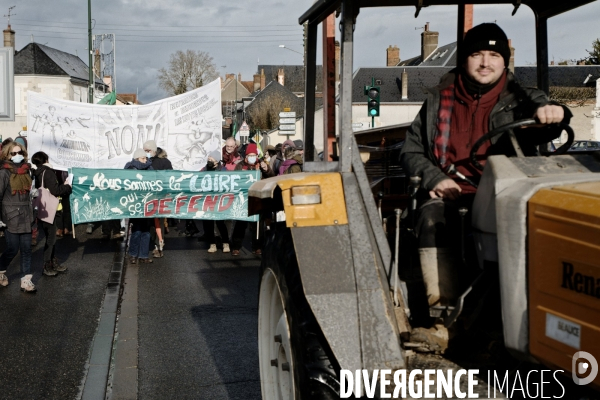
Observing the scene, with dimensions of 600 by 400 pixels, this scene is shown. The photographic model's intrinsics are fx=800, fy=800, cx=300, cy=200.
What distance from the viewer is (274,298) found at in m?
4.21

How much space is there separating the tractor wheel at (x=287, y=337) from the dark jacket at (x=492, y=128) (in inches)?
27.7

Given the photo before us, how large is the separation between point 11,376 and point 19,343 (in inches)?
42.7

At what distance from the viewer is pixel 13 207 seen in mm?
9672

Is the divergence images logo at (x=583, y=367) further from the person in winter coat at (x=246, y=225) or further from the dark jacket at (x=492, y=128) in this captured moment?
the person in winter coat at (x=246, y=225)

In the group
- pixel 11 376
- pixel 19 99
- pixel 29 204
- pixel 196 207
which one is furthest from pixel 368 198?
pixel 19 99

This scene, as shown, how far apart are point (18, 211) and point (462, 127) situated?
7.25m

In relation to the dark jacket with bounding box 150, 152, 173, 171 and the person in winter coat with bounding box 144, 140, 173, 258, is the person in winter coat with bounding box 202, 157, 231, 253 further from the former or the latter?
the dark jacket with bounding box 150, 152, 173, 171

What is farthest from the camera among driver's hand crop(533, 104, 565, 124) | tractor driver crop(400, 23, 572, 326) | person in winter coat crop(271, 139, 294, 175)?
person in winter coat crop(271, 139, 294, 175)

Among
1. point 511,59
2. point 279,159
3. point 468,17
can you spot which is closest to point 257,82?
point 279,159

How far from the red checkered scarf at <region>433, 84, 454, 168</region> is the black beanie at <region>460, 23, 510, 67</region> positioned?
22 centimetres

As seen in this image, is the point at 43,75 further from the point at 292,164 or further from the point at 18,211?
the point at 18,211

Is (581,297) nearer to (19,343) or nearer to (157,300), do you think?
(19,343)

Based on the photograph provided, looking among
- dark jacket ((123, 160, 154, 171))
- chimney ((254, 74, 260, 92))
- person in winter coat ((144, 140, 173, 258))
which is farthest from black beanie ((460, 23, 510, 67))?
chimney ((254, 74, 260, 92))

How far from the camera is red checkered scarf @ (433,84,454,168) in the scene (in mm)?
3788
